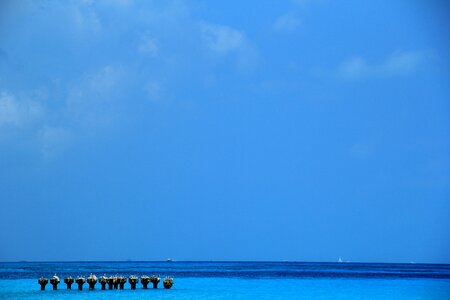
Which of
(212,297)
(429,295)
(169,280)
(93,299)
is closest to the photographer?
(93,299)

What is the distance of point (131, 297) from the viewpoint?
4850 centimetres

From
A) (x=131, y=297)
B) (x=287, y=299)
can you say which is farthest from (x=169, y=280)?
(x=287, y=299)

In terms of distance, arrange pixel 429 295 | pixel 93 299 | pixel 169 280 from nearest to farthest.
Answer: pixel 93 299
pixel 429 295
pixel 169 280

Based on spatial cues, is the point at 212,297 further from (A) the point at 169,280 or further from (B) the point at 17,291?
(B) the point at 17,291

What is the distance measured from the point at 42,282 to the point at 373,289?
28892mm

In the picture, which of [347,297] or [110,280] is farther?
[110,280]

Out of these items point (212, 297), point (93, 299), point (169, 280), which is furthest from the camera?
point (169, 280)

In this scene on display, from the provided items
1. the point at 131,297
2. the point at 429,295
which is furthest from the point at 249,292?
the point at 429,295

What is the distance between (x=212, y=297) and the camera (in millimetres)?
49844

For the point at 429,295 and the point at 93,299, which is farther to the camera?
the point at 429,295

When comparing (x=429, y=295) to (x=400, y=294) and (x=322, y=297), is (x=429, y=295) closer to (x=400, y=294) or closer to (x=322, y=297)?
(x=400, y=294)

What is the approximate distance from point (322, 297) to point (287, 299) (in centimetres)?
341

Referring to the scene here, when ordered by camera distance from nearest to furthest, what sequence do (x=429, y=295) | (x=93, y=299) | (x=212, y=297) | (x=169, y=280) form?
(x=93, y=299)
(x=212, y=297)
(x=429, y=295)
(x=169, y=280)

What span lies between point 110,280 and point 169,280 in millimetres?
5002
